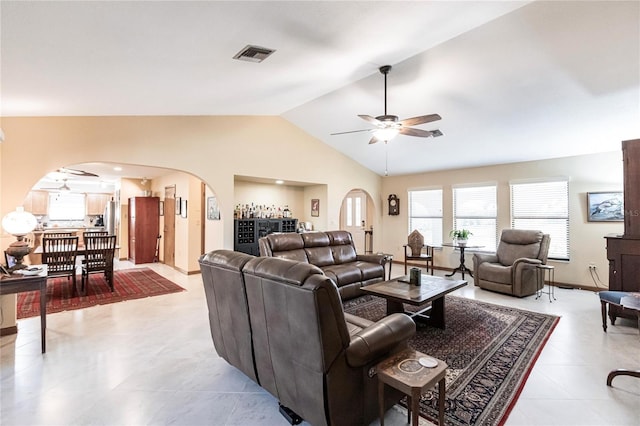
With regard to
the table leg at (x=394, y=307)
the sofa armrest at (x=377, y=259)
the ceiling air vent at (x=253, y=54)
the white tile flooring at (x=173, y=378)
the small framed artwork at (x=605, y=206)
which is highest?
the ceiling air vent at (x=253, y=54)

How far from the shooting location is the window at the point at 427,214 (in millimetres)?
7137

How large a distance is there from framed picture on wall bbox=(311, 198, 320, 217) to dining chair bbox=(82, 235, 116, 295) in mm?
4086

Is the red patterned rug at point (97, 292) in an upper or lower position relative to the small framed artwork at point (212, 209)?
lower

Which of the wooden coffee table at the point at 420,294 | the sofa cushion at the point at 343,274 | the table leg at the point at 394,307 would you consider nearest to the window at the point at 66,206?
the sofa cushion at the point at 343,274

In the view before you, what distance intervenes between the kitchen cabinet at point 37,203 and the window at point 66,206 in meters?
0.14

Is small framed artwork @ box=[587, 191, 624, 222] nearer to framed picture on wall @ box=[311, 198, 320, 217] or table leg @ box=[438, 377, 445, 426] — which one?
framed picture on wall @ box=[311, 198, 320, 217]

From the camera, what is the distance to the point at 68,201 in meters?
9.63

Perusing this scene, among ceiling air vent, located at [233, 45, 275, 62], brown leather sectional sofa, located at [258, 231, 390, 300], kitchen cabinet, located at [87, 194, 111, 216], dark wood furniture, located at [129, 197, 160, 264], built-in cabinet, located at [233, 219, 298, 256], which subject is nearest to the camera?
ceiling air vent, located at [233, 45, 275, 62]

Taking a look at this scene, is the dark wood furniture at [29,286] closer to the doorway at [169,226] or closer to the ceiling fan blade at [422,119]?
the ceiling fan blade at [422,119]

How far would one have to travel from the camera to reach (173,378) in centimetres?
243

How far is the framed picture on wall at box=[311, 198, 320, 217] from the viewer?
7.13 meters

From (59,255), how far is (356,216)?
6540mm

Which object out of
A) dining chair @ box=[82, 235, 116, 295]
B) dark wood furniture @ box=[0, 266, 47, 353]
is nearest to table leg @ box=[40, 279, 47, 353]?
dark wood furniture @ box=[0, 266, 47, 353]

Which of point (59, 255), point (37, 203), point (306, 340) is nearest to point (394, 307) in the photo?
point (306, 340)
